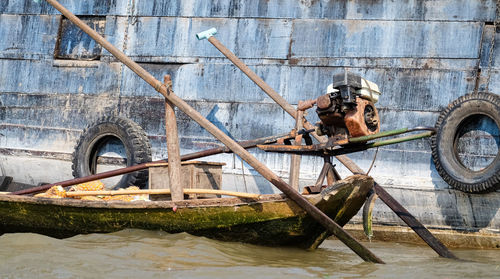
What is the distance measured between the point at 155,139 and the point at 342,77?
4055mm

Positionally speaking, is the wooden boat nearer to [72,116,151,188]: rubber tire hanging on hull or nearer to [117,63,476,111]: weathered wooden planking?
[72,116,151,188]: rubber tire hanging on hull

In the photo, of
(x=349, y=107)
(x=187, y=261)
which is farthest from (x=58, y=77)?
(x=349, y=107)

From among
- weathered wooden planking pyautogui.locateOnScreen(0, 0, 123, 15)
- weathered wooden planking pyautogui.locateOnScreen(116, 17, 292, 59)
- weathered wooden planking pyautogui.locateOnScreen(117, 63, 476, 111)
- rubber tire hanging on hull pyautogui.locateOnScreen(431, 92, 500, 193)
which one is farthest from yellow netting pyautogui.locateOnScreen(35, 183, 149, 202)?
rubber tire hanging on hull pyautogui.locateOnScreen(431, 92, 500, 193)

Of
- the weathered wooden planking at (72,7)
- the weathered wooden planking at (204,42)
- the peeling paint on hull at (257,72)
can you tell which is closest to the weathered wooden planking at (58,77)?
the peeling paint on hull at (257,72)

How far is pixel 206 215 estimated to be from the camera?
7109 mm

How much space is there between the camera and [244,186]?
9.34m

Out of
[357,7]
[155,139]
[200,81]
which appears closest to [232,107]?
[200,81]

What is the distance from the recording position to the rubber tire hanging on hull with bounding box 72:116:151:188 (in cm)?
932

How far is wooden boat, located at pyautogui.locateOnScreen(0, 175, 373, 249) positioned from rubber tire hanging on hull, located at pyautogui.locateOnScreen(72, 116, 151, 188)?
1.91 meters

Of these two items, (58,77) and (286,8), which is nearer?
(286,8)

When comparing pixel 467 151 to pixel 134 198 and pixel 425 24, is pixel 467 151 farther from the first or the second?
pixel 134 198

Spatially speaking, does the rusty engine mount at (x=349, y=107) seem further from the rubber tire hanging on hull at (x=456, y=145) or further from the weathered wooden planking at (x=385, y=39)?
the weathered wooden planking at (x=385, y=39)

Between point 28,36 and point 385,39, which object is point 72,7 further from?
point 385,39

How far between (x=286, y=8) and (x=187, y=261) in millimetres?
4480
